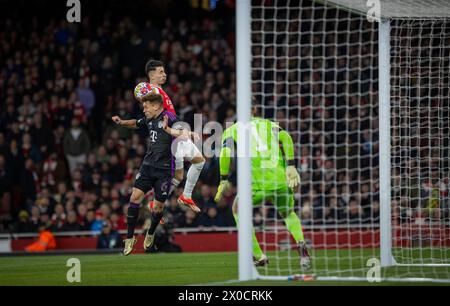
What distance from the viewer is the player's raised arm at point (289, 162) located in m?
10.7

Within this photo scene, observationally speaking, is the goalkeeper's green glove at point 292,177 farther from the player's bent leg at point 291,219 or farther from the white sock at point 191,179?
the white sock at point 191,179

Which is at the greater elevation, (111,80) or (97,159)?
(111,80)

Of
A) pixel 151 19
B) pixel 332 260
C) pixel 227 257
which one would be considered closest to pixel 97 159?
pixel 151 19

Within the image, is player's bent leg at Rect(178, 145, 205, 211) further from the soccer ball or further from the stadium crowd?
the stadium crowd

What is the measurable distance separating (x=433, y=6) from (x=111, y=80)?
427 inches

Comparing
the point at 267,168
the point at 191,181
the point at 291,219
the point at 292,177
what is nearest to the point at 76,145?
the point at 191,181

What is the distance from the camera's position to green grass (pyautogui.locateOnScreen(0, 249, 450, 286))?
367 inches

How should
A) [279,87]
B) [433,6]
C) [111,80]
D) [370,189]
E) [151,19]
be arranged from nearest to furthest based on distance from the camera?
[433,6], [370,189], [279,87], [111,80], [151,19]

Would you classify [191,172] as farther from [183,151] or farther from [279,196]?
[279,196]

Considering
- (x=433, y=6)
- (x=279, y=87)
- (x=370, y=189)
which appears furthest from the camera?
(x=279, y=87)

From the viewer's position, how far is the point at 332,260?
12.2m

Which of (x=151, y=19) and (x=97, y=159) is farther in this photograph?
(x=151, y=19)

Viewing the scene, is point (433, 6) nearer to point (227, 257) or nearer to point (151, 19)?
point (227, 257)

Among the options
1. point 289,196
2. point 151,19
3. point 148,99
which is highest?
point 151,19
